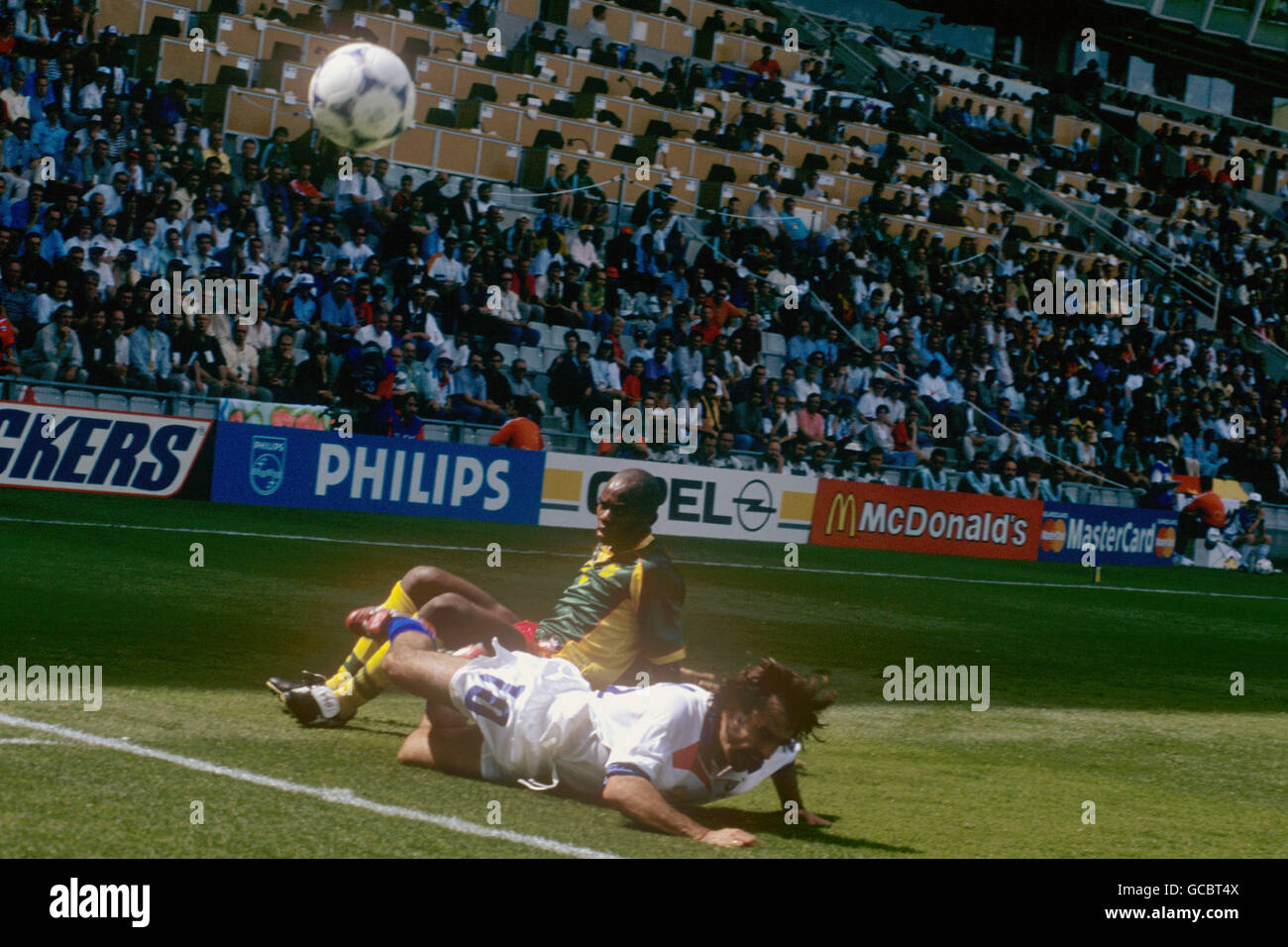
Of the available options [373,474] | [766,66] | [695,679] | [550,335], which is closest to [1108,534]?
[550,335]

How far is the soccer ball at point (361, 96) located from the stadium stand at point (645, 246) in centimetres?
406

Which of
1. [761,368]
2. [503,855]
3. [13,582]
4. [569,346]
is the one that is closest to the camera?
[503,855]

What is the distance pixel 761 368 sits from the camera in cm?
2234

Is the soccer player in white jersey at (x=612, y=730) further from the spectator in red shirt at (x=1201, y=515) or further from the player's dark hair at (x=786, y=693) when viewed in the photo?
the spectator in red shirt at (x=1201, y=515)

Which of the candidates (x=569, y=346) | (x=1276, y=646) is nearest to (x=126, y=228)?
(x=569, y=346)

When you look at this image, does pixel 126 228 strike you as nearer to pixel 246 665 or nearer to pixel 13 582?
pixel 13 582

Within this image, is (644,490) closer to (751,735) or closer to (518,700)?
(518,700)

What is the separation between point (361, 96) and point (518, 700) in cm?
987

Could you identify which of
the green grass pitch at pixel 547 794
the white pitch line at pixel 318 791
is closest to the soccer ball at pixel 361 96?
the green grass pitch at pixel 547 794

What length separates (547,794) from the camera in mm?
5773

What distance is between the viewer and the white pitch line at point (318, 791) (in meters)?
4.91

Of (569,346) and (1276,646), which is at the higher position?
(569,346)

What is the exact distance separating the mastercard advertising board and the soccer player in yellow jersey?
19627 mm

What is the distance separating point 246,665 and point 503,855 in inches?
157
